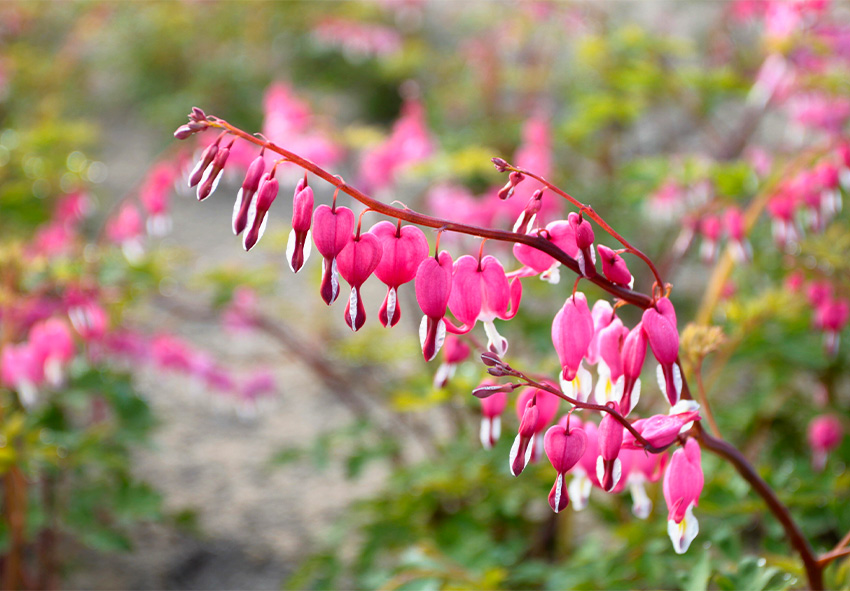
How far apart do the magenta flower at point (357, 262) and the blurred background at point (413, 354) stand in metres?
0.19

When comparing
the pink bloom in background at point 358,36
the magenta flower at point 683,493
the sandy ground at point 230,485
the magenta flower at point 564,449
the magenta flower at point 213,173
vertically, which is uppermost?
the pink bloom in background at point 358,36

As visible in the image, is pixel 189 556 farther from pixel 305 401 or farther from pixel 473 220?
pixel 473 220

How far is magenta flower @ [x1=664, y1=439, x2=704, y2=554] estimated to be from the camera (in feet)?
2.33

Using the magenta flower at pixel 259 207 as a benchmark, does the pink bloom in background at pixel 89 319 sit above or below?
below

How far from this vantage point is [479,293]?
716mm

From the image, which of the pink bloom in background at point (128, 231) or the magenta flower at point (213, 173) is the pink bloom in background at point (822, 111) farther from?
the magenta flower at point (213, 173)

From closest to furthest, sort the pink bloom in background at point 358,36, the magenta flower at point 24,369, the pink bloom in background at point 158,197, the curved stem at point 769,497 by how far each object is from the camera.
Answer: the curved stem at point 769,497 < the magenta flower at point 24,369 < the pink bloom in background at point 158,197 < the pink bloom in background at point 358,36

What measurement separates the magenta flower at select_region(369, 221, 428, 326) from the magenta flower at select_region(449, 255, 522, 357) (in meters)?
0.04

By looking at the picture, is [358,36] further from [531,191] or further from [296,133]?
[531,191]

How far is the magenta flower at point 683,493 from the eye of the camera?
0.71 m

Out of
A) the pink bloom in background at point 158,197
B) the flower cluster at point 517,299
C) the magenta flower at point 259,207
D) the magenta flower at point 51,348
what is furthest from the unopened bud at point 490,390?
the pink bloom in background at point 158,197

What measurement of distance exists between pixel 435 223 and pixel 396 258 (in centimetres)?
5

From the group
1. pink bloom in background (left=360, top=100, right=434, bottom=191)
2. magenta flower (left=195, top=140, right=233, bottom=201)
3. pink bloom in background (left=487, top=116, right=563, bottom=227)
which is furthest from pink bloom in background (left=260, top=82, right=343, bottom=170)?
magenta flower (left=195, top=140, right=233, bottom=201)

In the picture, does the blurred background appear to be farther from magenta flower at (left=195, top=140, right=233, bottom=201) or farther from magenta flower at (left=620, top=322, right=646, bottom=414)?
magenta flower at (left=195, top=140, right=233, bottom=201)
